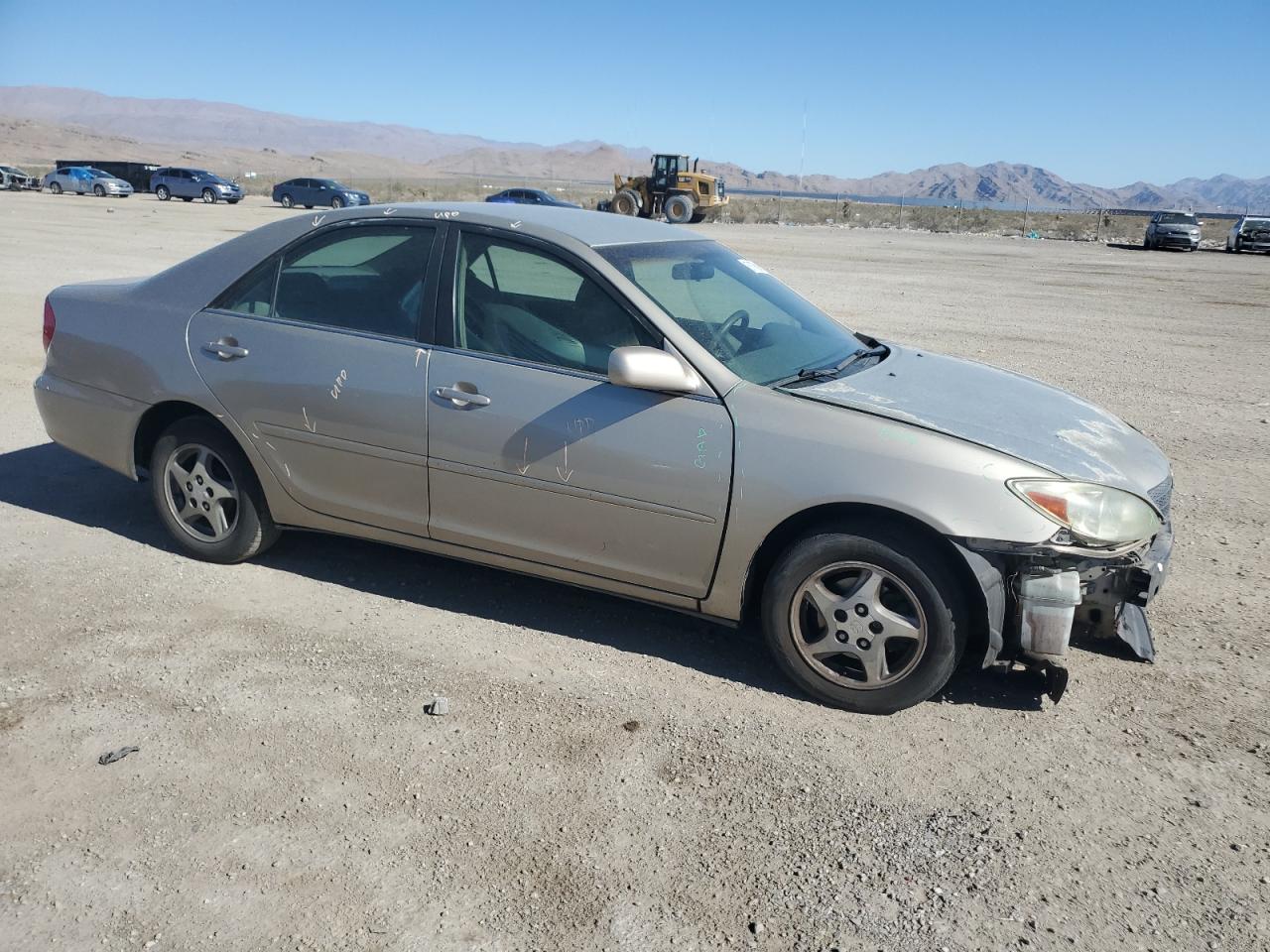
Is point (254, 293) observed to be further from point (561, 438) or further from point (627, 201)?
point (627, 201)

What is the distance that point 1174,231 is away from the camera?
1474 inches

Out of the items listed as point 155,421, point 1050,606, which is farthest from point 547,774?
point 155,421

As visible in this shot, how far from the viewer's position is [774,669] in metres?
4.23

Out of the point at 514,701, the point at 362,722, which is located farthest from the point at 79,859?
the point at 514,701

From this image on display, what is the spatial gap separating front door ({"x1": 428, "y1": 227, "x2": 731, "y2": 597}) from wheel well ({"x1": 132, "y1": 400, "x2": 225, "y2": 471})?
135 centimetres

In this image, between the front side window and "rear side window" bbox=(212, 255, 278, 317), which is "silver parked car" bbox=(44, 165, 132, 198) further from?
the front side window

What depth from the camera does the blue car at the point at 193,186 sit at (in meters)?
48.5

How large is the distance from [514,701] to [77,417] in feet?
9.64

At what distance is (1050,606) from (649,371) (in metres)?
1.63

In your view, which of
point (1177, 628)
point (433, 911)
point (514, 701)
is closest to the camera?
point (433, 911)

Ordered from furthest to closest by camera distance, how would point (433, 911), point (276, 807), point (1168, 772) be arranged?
point (1168, 772) → point (276, 807) → point (433, 911)

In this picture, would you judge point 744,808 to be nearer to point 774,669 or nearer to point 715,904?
point 715,904


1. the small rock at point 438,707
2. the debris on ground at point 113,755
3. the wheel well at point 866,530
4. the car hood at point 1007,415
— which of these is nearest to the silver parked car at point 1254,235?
the car hood at point 1007,415

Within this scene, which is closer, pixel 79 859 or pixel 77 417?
pixel 79 859
